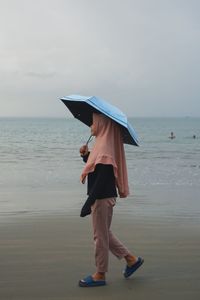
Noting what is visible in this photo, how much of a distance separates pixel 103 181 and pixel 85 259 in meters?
1.68

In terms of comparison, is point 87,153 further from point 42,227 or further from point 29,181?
point 29,181

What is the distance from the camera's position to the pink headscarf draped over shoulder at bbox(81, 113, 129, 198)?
4.49 meters

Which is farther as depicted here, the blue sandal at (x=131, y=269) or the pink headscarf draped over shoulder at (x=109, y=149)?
the blue sandal at (x=131, y=269)

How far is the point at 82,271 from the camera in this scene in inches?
203

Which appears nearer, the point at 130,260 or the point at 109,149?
the point at 109,149

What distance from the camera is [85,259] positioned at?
18.6 feet

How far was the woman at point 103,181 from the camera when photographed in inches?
175

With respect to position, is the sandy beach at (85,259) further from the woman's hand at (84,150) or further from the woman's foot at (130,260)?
the woman's hand at (84,150)

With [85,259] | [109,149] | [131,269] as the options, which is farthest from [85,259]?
[109,149]

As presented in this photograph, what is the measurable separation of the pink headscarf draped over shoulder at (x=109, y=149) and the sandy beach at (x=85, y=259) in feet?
3.49

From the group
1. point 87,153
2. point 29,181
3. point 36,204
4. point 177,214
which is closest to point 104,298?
point 87,153

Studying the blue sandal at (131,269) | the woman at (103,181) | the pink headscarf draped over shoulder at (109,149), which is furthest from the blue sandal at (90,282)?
the pink headscarf draped over shoulder at (109,149)

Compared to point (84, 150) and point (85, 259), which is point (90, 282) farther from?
point (84, 150)

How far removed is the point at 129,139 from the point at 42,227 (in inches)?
139
